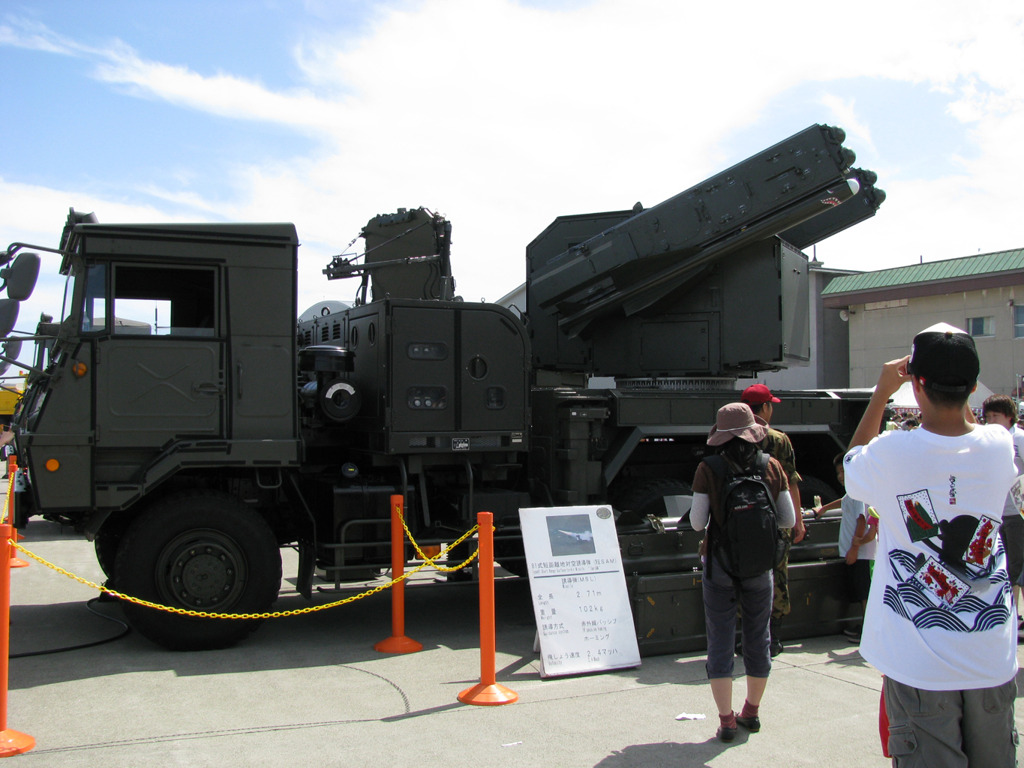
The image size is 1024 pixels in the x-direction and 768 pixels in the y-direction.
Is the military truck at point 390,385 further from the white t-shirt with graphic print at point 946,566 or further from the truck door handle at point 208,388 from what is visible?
the white t-shirt with graphic print at point 946,566

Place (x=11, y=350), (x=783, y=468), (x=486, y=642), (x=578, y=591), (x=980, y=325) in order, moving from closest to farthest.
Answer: (x=486, y=642)
(x=783, y=468)
(x=578, y=591)
(x=11, y=350)
(x=980, y=325)

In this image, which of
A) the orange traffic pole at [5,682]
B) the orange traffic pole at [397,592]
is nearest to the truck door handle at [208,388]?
the orange traffic pole at [397,592]

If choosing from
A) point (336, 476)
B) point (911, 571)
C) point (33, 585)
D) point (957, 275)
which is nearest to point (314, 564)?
point (336, 476)

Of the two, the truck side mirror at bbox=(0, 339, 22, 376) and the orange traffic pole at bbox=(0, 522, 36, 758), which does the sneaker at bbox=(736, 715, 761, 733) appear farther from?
the truck side mirror at bbox=(0, 339, 22, 376)

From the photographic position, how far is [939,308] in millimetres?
33406

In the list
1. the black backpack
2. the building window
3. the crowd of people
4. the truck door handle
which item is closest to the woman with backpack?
the black backpack

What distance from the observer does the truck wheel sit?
8344 mm

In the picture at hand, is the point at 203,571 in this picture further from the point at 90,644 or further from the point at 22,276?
the point at 22,276

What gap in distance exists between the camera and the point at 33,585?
9719 mm

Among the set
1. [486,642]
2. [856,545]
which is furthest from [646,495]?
[486,642]

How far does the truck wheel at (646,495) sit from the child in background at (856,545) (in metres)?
1.55

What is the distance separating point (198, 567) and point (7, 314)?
87.9 inches

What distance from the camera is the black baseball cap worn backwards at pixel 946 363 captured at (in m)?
2.80

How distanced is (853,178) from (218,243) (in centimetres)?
571
